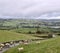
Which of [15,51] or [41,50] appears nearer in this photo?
[41,50]

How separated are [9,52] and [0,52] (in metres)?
3.10

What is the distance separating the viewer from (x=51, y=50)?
97.8ft

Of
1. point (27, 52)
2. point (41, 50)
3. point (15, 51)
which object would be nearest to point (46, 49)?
point (41, 50)

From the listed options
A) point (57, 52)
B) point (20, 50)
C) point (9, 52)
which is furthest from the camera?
point (9, 52)

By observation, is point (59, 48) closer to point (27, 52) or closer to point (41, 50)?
point (41, 50)

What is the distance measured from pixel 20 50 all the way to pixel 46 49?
517cm

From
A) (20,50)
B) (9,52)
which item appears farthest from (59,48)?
(9,52)

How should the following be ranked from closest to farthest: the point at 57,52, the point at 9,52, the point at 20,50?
the point at 57,52
the point at 20,50
the point at 9,52

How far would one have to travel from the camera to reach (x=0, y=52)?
37.0 m

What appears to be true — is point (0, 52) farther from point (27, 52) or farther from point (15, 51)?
point (27, 52)

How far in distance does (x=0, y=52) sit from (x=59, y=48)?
541 inches

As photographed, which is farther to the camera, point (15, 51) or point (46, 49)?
point (15, 51)

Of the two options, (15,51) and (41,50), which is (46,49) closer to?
(41,50)

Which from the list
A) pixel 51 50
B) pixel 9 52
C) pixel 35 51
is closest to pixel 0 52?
pixel 9 52
